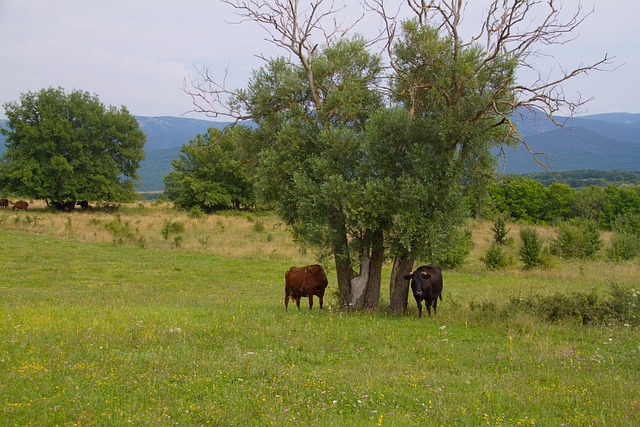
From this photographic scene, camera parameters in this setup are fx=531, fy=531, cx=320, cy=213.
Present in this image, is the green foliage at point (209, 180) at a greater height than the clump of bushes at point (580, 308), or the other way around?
the green foliage at point (209, 180)

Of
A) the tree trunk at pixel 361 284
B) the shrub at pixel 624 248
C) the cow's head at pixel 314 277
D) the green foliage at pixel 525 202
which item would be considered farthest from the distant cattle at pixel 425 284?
the green foliage at pixel 525 202

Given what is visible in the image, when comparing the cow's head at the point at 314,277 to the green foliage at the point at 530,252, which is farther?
the green foliage at the point at 530,252

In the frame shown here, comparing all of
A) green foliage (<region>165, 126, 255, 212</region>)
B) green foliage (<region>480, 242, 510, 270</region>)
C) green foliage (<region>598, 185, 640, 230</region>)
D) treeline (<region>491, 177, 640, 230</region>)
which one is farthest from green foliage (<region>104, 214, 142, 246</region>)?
green foliage (<region>598, 185, 640, 230</region>)

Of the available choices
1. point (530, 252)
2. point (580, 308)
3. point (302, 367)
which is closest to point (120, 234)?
point (530, 252)

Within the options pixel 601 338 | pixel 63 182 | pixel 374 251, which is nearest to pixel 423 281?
pixel 374 251

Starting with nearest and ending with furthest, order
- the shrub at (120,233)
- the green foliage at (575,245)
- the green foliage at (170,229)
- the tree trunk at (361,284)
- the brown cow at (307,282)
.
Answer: the tree trunk at (361,284) < the brown cow at (307,282) < the green foliage at (575,245) < the shrub at (120,233) < the green foliage at (170,229)

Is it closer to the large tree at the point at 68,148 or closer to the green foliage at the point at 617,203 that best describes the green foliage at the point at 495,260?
the large tree at the point at 68,148

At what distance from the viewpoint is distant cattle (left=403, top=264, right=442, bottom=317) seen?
15656mm

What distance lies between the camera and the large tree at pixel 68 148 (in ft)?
188

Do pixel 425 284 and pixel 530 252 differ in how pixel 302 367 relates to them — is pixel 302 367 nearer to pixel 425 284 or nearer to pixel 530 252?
pixel 425 284

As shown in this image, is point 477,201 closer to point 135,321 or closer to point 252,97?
point 252,97

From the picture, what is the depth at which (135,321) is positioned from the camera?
1288cm

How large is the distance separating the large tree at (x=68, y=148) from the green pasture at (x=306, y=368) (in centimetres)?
4566

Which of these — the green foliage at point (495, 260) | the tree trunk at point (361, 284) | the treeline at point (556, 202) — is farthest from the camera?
the treeline at point (556, 202)
